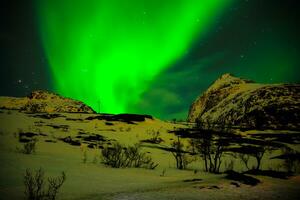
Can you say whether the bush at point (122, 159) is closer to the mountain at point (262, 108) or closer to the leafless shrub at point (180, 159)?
the leafless shrub at point (180, 159)

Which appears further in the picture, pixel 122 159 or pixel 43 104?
pixel 43 104

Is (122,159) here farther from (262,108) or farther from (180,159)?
(262,108)

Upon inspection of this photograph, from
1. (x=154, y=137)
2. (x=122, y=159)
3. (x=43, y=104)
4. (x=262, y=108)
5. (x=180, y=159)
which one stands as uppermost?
(x=43, y=104)

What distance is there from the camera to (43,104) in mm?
93188

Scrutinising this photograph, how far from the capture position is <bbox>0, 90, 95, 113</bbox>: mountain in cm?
8931

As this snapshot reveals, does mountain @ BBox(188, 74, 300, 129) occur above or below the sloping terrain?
above

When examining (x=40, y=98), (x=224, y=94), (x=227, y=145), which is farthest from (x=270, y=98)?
(x=40, y=98)

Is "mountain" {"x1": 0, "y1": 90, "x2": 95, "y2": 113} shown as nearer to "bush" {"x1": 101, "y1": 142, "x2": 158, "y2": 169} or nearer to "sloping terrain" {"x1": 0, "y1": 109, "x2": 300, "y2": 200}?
"sloping terrain" {"x1": 0, "y1": 109, "x2": 300, "y2": 200}

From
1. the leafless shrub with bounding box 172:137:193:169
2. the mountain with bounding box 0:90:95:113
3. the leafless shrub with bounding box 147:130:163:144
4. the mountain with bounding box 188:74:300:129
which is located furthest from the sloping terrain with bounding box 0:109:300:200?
the mountain with bounding box 0:90:95:113

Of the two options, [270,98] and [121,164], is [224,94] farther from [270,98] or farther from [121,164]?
[121,164]

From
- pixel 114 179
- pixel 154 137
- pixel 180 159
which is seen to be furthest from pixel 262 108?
pixel 114 179

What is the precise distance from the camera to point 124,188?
36.4 feet

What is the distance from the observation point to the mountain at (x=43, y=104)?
89312 millimetres

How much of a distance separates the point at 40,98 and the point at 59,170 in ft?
313
